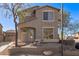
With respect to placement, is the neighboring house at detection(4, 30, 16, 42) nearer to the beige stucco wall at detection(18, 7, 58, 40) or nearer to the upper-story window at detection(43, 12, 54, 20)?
the beige stucco wall at detection(18, 7, 58, 40)

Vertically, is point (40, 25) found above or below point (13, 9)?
below

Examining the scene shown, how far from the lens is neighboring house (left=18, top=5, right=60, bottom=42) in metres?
8.23

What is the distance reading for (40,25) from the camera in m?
8.23

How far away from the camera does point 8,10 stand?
27.2ft

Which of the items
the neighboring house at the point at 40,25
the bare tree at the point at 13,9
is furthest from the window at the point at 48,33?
the bare tree at the point at 13,9

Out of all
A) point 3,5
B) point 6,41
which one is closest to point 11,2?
point 3,5

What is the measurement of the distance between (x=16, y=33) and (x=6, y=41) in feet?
0.81

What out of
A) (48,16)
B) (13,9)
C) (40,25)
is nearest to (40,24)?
(40,25)

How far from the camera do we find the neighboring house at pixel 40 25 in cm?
823

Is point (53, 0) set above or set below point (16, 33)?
above

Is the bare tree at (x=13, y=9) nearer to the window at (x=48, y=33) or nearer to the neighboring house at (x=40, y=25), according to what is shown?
the neighboring house at (x=40, y=25)

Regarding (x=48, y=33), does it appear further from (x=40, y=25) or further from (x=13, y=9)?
(x=13, y=9)

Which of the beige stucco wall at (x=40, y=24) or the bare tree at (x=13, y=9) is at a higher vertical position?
the bare tree at (x=13, y=9)

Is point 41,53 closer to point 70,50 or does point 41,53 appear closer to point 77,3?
point 70,50
